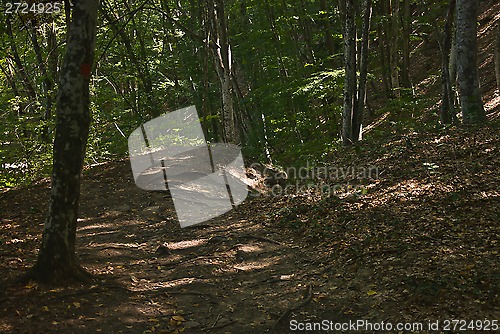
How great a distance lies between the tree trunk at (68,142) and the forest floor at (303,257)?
440mm

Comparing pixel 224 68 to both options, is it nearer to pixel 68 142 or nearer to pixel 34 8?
pixel 34 8

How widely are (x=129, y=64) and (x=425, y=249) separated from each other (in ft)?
50.2

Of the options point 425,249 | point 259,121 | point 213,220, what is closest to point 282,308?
point 425,249

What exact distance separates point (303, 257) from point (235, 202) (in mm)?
5876

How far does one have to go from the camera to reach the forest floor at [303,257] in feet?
17.5

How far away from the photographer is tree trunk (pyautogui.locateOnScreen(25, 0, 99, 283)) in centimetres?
586

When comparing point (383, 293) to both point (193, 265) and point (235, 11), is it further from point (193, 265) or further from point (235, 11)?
point (235, 11)

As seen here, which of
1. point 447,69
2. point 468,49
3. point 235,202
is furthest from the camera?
point 235,202

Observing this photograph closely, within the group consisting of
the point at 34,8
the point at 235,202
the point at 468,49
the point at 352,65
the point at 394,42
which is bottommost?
the point at 235,202

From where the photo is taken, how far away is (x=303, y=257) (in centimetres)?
782

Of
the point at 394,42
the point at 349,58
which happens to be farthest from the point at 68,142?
the point at 394,42

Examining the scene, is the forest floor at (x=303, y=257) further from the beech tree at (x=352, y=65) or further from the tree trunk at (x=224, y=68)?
the tree trunk at (x=224, y=68)

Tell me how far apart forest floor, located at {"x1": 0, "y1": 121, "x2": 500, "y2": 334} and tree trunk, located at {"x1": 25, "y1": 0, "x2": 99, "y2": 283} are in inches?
17.3

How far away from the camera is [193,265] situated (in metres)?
8.06
